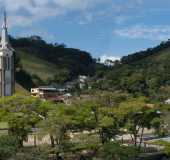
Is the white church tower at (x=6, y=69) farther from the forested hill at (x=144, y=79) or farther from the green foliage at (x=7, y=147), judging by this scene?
the green foliage at (x=7, y=147)

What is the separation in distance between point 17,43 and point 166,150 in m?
134

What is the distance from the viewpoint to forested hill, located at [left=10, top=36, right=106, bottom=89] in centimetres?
15562

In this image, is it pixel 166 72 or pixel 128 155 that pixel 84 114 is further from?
pixel 166 72

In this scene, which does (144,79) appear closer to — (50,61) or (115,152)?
(50,61)

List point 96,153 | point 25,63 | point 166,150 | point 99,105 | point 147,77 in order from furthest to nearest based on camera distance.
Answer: point 25,63 < point 147,77 < point 99,105 < point 166,150 < point 96,153

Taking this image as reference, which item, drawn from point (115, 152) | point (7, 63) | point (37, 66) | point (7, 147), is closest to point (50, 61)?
point (37, 66)

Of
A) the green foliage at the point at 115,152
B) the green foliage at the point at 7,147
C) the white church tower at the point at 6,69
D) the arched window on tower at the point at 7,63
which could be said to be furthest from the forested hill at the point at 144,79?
the green foliage at the point at 7,147

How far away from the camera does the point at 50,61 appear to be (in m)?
180

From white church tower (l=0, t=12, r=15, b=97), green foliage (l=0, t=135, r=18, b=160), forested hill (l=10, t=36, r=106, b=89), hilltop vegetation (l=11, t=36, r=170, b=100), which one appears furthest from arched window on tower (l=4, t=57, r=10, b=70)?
Result: forested hill (l=10, t=36, r=106, b=89)

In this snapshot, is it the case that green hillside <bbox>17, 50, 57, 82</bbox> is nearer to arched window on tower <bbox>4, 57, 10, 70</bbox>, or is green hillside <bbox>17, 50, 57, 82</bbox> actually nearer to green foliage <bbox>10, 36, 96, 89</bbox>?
green foliage <bbox>10, 36, 96, 89</bbox>

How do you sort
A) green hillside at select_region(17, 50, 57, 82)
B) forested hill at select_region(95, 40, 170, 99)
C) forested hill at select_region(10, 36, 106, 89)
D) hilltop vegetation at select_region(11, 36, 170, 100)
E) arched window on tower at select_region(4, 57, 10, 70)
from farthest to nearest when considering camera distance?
green hillside at select_region(17, 50, 57, 82)
forested hill at select_region(10, 36, 106, 89)
hilltop vegetation at select_region(11, 36, 170, 100)
forested hill at select_region(95, 40, 170, 99)
arched window on tower at select_region(4, 57, 10, 70)

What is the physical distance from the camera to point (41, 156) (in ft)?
140

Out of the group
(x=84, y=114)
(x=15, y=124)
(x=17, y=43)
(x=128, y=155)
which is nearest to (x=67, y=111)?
(x=84, y=114)

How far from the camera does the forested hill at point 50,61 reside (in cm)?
15562
